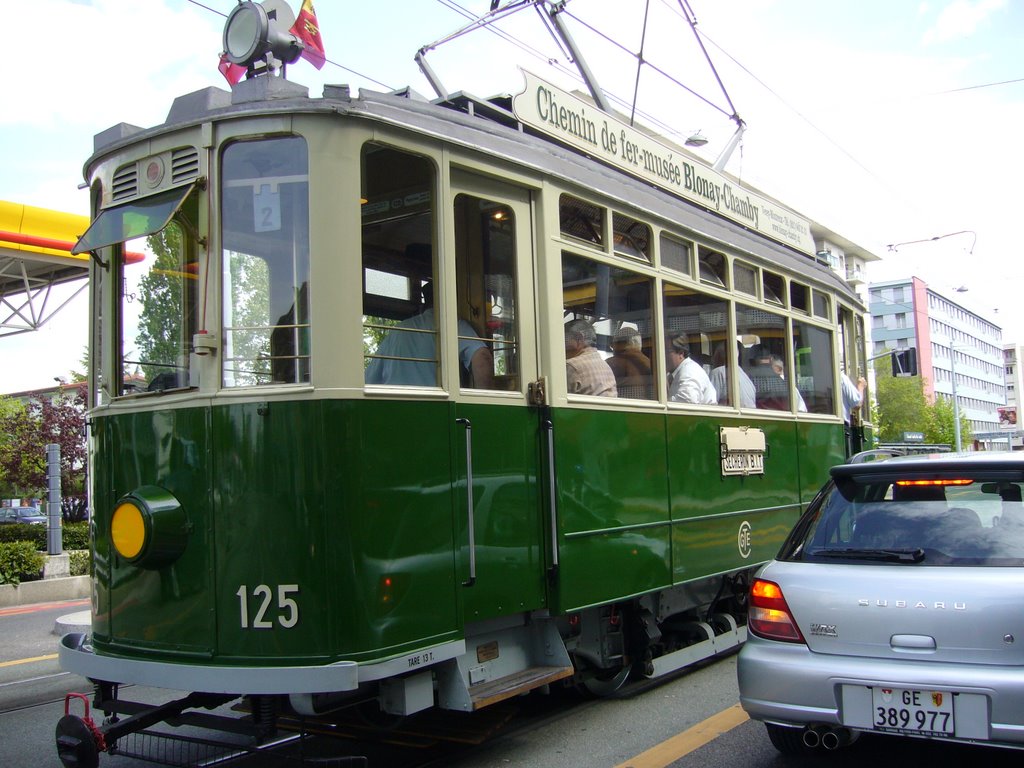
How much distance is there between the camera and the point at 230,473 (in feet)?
13.9

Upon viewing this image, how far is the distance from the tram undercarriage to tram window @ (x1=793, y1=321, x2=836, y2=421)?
2.09 m

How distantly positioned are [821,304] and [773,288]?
1.25 metres

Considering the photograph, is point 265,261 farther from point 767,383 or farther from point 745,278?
point 767,383

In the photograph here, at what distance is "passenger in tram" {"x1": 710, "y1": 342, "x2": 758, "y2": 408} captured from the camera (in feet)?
23.3

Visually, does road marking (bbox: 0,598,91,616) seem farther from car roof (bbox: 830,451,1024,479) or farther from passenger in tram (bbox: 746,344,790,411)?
car roof (bbox: 830,451,1024,479)

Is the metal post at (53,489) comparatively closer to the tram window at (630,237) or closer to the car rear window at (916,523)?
the tram window at (630,237)

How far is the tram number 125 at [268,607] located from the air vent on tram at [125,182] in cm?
198

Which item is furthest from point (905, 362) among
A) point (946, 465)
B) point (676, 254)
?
point (946, 465)

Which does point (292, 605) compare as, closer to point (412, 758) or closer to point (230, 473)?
point (230, 473)

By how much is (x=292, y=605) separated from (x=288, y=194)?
1.77 m

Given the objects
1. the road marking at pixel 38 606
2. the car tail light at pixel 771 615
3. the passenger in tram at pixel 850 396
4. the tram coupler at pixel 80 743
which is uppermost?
the passenger in tram at pixel 850 396

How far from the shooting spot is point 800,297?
28.3 feet

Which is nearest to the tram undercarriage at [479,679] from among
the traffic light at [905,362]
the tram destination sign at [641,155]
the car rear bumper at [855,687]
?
the car rear bumper at [855,687]

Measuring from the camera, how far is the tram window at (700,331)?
652cm
